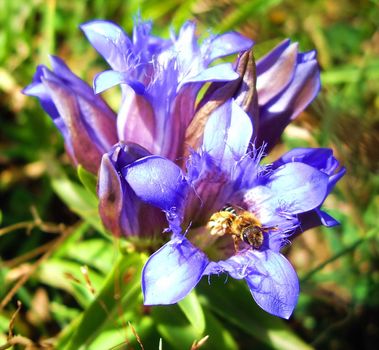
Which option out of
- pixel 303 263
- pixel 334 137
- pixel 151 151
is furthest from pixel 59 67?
pixel 303 263

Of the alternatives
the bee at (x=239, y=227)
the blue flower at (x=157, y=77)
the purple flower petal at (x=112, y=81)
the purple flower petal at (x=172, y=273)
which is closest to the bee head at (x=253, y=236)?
the bee at (x=239, y=227)

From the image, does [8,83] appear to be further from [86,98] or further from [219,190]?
[219,190]

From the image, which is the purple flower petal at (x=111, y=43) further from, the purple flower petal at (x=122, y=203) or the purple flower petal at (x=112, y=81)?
the purple flower petal at (x=122, y=203)

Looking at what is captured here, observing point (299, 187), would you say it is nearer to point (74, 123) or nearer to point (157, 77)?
point (157, 77)

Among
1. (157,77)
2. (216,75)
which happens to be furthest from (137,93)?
(216,75)

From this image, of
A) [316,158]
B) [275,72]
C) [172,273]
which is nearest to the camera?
[172,273]

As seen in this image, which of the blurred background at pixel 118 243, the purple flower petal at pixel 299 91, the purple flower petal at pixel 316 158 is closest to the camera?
the purple flower petal at pixel 316 158

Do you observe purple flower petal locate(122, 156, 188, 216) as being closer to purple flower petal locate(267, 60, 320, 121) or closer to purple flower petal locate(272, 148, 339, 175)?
purple flower petal locate(272, 148, 339, 175)
